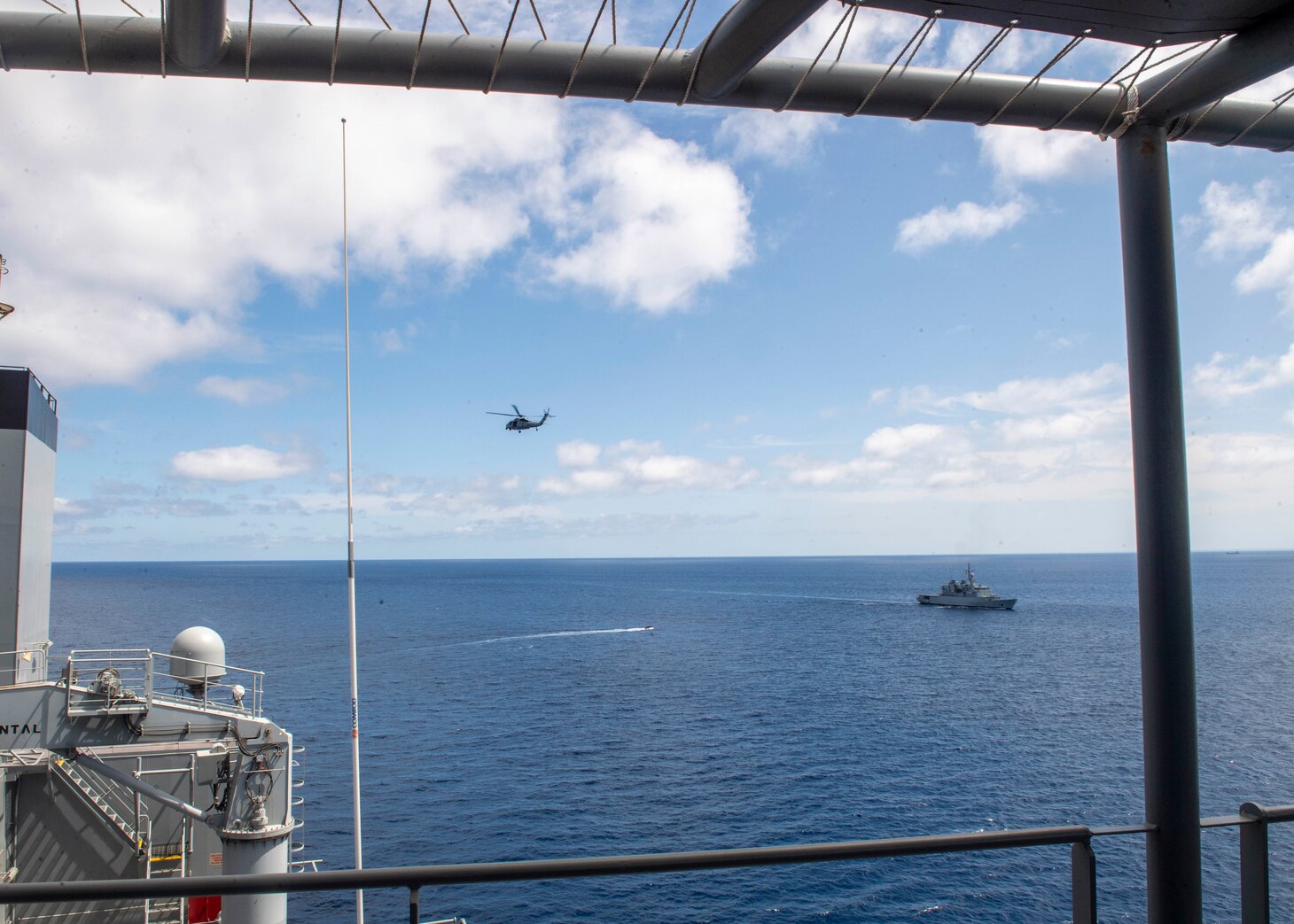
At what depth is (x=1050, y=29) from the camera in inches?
132

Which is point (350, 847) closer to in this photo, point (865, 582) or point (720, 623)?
point (720, 623)

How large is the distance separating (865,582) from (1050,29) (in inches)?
7936

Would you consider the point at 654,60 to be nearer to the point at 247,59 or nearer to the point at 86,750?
the point at 247,59

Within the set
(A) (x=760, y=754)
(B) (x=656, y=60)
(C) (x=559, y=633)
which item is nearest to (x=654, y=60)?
(B) (x=656, y=60)

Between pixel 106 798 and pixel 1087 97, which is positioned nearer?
pixel 1087 97

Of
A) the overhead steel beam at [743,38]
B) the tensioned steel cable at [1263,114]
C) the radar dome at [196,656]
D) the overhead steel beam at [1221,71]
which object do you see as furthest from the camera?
the radar dome at [196,656]

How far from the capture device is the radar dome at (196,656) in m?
19.2

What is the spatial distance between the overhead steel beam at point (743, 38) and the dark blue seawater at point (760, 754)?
2759 centimetres

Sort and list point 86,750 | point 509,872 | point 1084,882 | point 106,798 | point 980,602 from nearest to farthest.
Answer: point 509,872, point 1084,882, point 86,750, point 106,798, point 980,602

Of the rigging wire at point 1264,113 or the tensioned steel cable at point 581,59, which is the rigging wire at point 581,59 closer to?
the tensioned steel cable at point 581,59

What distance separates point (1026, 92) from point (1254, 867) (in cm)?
321

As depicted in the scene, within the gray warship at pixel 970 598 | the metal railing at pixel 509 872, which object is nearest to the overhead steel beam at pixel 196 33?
the metal railing at pixel 509 872

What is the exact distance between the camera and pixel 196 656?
19203 millimetres

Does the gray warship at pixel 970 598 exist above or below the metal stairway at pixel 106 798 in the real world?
below
